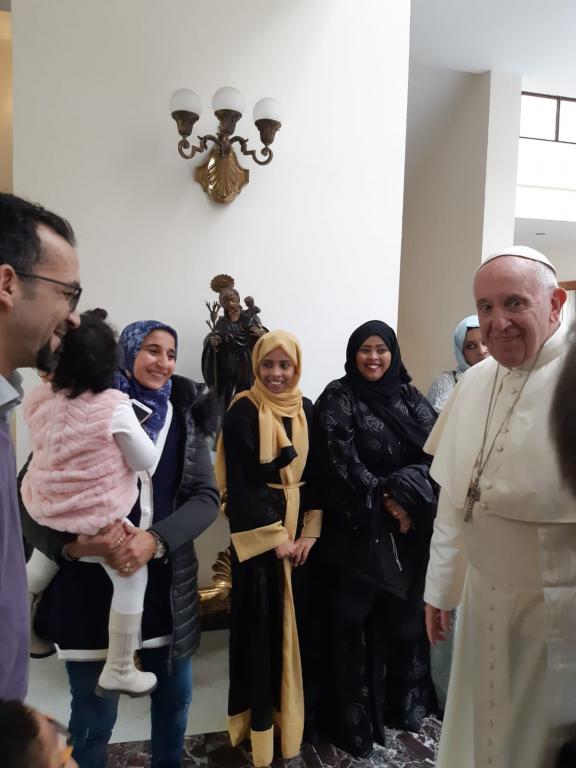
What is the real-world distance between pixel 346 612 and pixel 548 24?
477cm

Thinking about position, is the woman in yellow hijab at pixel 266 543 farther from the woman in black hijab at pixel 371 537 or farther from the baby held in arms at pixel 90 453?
the baby held in arms at pixel 90 453

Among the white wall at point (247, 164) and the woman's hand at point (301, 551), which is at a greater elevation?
the white wall at point (247, 164)

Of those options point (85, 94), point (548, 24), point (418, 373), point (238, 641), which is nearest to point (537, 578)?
point (238, 641)

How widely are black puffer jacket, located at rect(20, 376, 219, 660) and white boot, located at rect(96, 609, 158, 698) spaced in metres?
0.08

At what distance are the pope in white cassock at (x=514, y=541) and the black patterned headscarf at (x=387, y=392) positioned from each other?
0.57m

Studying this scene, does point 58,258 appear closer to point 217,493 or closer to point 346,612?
point 217,493

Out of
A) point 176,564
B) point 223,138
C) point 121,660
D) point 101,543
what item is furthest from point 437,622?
point 223,138

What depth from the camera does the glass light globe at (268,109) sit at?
2820 millimetres

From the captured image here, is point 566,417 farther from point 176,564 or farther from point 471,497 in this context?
point 176,564

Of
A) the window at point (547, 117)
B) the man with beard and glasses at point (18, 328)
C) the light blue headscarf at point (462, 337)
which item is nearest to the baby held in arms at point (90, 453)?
the man with beard and glasses at point (18, 328)

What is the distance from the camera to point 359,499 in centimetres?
213

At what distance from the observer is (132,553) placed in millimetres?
1574

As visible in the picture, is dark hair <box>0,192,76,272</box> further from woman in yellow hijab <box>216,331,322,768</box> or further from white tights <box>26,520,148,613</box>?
woman in yellow hijab <box>216,331,322,768</box>

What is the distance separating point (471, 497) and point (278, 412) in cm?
87
